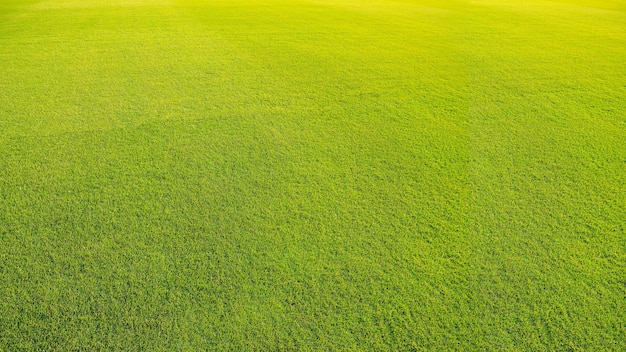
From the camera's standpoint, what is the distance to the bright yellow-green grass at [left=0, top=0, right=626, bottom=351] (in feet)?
6.93

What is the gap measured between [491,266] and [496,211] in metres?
0.51

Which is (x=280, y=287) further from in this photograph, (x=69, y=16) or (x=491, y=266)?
(x=69, y=16)

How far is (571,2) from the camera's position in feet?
26.2

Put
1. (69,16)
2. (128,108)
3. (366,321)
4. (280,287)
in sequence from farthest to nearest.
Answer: (69,16)
(128,108)
(280,287)
(366,321)

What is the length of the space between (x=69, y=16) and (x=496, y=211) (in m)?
6.99

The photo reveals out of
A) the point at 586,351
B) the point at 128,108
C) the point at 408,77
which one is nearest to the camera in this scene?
the point at 586,351

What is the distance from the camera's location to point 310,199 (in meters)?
2.84

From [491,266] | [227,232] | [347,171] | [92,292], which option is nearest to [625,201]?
[491,266]

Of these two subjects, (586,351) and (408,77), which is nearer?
(586,351)

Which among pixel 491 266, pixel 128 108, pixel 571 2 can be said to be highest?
pixel 571 2

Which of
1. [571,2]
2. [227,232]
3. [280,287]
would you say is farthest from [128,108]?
[571,2]

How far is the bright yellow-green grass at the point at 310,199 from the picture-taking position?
6.93ft

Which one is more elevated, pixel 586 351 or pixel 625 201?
pixel 625 201

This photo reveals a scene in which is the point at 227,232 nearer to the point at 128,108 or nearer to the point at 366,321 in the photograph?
the point at 366,321
